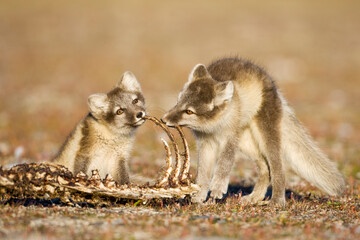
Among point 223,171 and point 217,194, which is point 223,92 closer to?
point 223,171

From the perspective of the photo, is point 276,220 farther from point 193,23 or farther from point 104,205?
point 193,23

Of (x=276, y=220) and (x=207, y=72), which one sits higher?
(x=207, y=72)

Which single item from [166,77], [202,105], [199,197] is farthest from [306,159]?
[166,77]

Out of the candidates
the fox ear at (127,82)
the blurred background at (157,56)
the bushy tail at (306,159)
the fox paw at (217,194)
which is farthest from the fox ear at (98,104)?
the bushy tail at (306,159)

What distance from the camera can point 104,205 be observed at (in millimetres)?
5613

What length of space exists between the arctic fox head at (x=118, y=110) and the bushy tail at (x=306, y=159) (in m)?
2.69

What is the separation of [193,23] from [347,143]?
3139cm

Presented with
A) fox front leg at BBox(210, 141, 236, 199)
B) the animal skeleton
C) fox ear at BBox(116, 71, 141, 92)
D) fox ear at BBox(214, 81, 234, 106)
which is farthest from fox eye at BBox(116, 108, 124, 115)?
the animal skeleton

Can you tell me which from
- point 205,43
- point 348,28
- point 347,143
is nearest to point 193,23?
point 205,43

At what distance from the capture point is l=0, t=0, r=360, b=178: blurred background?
49.8 feet

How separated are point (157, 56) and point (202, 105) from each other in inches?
1032

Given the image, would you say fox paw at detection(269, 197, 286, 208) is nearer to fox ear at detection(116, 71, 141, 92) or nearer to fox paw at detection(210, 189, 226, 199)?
fox paw at detection(210, 189, 226, 199)

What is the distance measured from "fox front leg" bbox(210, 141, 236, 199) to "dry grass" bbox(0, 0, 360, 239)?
0.86 feet

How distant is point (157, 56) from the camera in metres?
32.3
